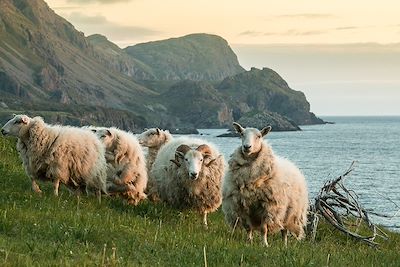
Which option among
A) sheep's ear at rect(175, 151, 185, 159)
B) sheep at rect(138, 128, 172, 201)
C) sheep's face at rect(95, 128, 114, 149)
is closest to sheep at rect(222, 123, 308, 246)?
sheep's ear at rect(175, 151, 185, 159)

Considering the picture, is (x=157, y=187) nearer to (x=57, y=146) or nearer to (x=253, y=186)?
(x=57, y=146)

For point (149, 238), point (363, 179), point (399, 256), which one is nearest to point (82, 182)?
point (149, 238)

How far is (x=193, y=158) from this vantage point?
16.0m

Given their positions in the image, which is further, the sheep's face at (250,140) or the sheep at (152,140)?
the sheep at (152,140)

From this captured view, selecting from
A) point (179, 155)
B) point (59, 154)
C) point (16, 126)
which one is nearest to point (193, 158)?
point (179, 155)

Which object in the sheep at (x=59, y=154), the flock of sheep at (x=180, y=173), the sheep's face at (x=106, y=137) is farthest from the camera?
the sheep's face at (x=106, y=137)

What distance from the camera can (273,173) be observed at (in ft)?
46.7

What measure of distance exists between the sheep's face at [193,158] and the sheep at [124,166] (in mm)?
1449

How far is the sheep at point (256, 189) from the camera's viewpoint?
13906mm

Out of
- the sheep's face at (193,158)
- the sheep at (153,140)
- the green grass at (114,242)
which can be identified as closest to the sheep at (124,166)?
the sheep's face at (193,158)

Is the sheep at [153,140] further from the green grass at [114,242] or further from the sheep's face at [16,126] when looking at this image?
the green grass at [114,242]

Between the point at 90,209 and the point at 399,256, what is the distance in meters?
6.44

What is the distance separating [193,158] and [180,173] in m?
0.67

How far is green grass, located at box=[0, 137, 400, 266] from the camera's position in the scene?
880 centimetres
